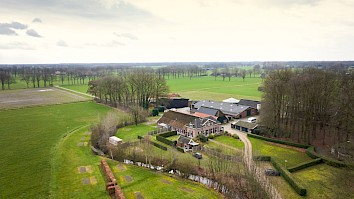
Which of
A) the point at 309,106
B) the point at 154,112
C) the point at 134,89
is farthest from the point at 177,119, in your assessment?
the point at 134,89

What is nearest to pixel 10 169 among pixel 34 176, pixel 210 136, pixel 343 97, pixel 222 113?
pixel 34 176

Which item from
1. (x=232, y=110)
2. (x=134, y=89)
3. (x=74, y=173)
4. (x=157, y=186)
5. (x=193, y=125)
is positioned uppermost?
(x=134, y=89)

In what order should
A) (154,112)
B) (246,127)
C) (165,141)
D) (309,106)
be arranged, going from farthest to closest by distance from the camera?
(154,112) < (246,127) < (165,141) < (309,106)

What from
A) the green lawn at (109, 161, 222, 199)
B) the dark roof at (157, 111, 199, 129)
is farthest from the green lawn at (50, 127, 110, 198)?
the dark roof at (157, 111, 199, 129)

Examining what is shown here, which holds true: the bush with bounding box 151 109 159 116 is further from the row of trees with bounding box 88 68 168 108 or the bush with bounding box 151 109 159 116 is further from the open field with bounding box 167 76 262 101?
the open field with bounding box 167 76 262 101

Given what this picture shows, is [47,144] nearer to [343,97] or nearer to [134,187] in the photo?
[134,187]

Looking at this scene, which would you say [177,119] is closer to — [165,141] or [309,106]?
[165,141]
